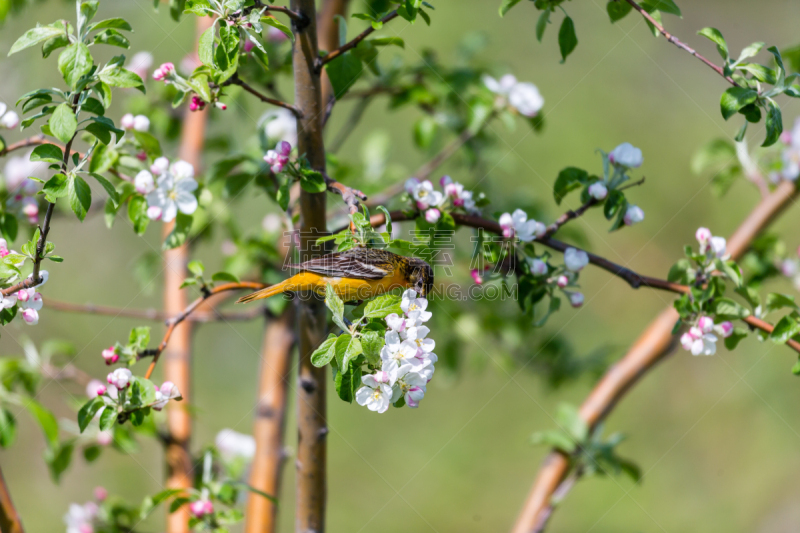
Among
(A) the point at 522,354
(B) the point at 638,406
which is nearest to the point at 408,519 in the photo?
(B) the point at 638,406

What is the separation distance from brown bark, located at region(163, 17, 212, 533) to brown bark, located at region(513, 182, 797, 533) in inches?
45.5

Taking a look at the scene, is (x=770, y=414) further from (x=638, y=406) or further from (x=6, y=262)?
(x=6, y=262)

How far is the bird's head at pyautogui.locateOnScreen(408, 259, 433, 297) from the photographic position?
1475mm

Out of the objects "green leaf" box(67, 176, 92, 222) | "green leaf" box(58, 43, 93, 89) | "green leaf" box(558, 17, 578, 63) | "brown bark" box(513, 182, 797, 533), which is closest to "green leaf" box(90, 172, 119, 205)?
"green leaf" box(67, 176, 92, 222)

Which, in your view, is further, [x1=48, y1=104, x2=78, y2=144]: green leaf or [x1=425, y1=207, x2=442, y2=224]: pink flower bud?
[x1=425, y1=207, x2=442, y2=224]: pink flower bud

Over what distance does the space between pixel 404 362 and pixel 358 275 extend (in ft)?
1.65

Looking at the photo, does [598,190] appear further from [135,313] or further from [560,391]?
[560,391]

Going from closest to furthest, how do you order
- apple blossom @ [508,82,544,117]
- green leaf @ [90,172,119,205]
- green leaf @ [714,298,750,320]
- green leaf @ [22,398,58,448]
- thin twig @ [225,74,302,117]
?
green leaf @ [90,172,119,205]
thin twig @ [225,74,302,117]
green leaf @ [714,298,750,320]
green leaf @ [22,398,58,448]
apple blossom @ [508,82,544,117]

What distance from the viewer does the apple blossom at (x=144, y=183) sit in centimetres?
131

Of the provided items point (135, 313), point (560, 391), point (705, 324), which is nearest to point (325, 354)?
point (705, 324)

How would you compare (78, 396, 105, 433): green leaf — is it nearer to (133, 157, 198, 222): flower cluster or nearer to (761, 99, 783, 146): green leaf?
(133, 157, 198, 222): flower cluster

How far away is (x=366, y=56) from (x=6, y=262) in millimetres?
870

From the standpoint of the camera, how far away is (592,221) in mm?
4980

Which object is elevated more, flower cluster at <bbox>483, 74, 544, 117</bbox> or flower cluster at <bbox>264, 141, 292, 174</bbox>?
flower cluster at <bbox>483, 74, 544, 117</bbox>
